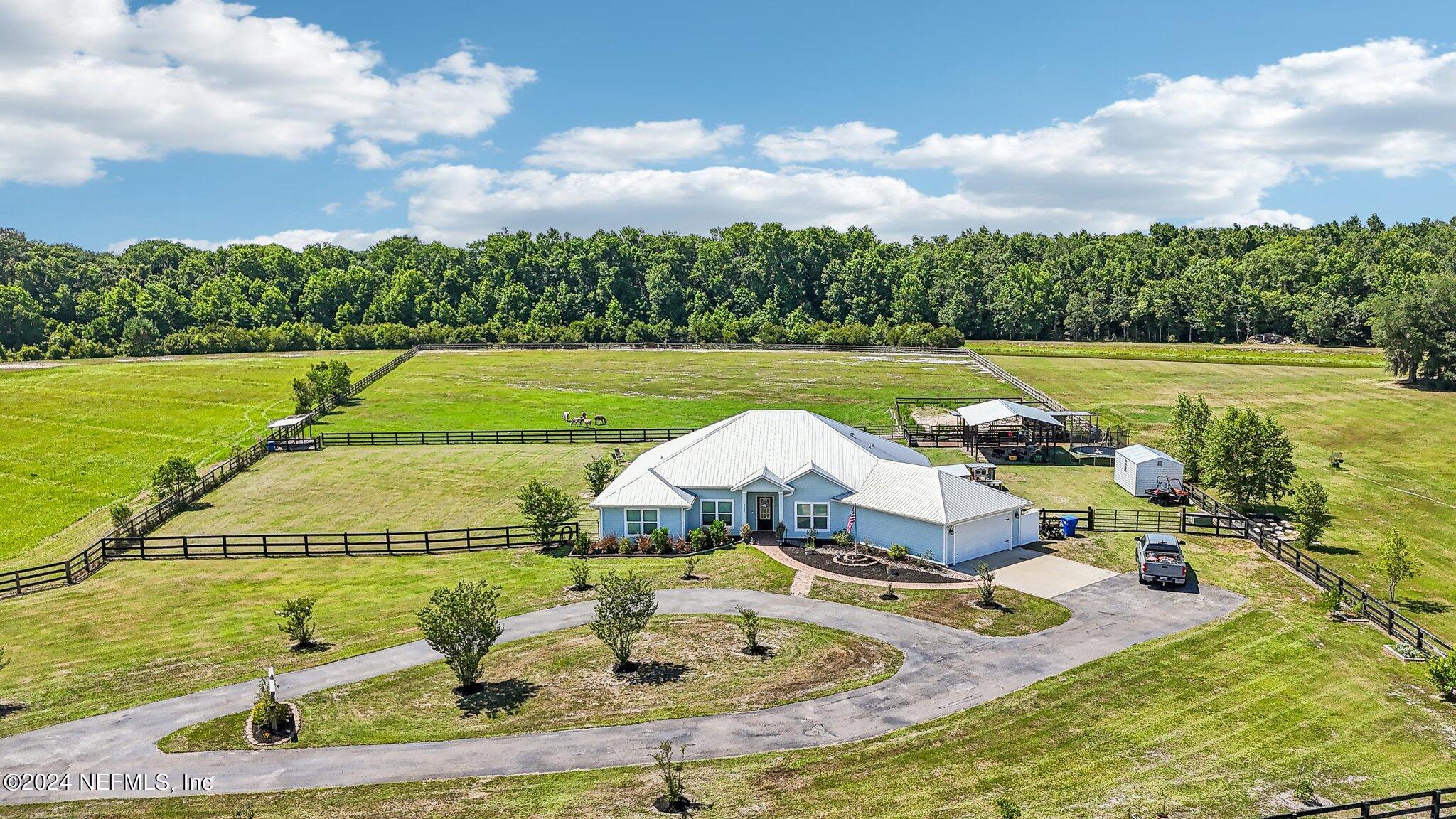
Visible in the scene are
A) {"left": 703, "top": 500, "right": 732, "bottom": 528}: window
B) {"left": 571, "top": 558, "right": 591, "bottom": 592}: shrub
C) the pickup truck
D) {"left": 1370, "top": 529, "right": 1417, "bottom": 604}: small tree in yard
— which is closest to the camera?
{"left": 1370, "top": 529, "right": 1417, "bottom": 604}: small tree in yard

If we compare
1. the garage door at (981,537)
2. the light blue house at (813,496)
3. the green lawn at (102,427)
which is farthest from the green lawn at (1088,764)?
the green lawn at (102,427)

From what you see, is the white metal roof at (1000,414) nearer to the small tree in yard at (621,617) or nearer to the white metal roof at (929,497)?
the white metal roof at (929,497)

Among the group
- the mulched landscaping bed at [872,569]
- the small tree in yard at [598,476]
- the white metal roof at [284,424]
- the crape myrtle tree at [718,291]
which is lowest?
the mulched landscaping bed at [872,569]

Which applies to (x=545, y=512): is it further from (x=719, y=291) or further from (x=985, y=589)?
(x=719, y=291)

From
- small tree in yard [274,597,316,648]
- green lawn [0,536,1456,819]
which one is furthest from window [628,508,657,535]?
green lawn [0,536,1456,819]

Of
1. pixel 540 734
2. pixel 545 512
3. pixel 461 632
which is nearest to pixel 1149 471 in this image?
pixel 545 512

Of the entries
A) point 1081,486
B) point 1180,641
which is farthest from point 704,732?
point 1081,486

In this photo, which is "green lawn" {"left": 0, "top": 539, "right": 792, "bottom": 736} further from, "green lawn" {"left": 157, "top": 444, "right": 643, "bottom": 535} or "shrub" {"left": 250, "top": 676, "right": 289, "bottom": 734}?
"green lawn" {"left": 157, "top": 444, "right": 643, "bottom": 535}

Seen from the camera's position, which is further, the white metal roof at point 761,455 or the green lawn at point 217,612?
the white metal roof at point 761,455

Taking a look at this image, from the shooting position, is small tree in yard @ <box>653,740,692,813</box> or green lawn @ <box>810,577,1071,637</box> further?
green lawn @ <box>810,577,1071,637</box>
